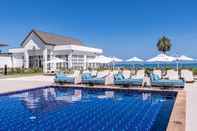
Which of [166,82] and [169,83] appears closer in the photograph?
[169,83]

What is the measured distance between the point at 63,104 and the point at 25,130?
4.00 m

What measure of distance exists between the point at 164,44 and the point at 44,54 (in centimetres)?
3098

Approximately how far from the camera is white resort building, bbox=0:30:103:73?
3409 cm

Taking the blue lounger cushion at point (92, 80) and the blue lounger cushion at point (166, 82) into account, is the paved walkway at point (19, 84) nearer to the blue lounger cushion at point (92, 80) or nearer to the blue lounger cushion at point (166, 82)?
the blue lounger cushion at point (92, 80)

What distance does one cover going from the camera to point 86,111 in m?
9.77

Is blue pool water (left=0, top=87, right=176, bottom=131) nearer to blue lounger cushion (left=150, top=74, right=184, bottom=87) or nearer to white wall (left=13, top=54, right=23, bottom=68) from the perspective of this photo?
blue lounger cushion (left=150, top=74, right=184, bottom=87)

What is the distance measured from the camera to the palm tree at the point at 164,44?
56597 mm

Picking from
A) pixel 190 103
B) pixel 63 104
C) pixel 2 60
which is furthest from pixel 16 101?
pixel 2 60

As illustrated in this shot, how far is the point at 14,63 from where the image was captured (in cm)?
3825

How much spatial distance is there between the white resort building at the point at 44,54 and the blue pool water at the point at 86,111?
774 inches

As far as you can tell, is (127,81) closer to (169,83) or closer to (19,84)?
(169,83)

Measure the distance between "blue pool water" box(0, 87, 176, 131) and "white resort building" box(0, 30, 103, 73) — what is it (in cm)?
1967

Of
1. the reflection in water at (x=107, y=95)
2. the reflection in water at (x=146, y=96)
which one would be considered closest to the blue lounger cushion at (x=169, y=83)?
the reflection in water at (x=146, y=96)

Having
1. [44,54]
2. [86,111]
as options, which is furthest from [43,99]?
[44,54]
